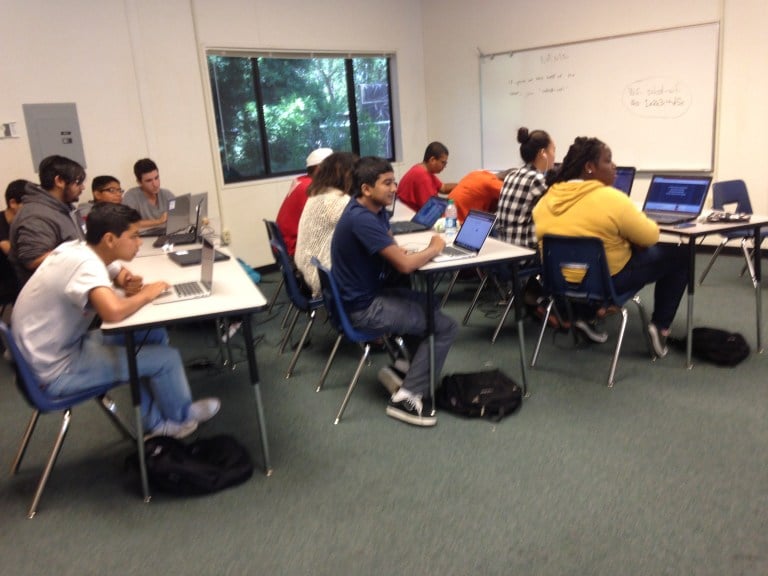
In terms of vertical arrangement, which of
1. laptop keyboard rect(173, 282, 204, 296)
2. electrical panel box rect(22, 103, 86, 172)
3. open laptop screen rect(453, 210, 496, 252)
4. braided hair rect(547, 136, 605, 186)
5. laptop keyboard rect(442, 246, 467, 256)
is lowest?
laptop keyboard rect(173, 282, 204, 296)

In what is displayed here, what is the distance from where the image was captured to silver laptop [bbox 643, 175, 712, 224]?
10.8 feet

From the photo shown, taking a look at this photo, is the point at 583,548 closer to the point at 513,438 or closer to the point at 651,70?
the point at 513,438

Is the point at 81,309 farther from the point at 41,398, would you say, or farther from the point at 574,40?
the point at 574,40

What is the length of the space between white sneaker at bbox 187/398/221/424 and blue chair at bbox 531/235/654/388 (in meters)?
1.74

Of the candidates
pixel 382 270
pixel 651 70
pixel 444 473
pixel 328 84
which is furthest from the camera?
pixel 328 84

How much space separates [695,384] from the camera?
293 cm

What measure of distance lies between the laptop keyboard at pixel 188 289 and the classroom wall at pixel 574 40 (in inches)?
173

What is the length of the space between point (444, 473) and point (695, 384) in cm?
141

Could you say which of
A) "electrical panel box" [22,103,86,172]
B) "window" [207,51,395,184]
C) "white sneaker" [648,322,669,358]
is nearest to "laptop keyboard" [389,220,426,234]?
"white sneaker" [648,322,669,358]

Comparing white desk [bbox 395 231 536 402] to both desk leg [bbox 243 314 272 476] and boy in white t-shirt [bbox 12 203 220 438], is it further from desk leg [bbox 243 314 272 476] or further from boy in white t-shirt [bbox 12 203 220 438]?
boy in white t-shirt [bbox 12 203 220 438]

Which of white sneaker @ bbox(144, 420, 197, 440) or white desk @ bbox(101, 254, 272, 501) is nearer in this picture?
white desk @ bbox(101, 254, 272, 501)

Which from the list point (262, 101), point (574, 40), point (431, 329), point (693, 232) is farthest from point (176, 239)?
point (574, 40)

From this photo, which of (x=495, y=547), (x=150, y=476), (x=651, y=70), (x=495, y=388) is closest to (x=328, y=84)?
(x=651, y=70)

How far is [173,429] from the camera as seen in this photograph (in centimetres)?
266
